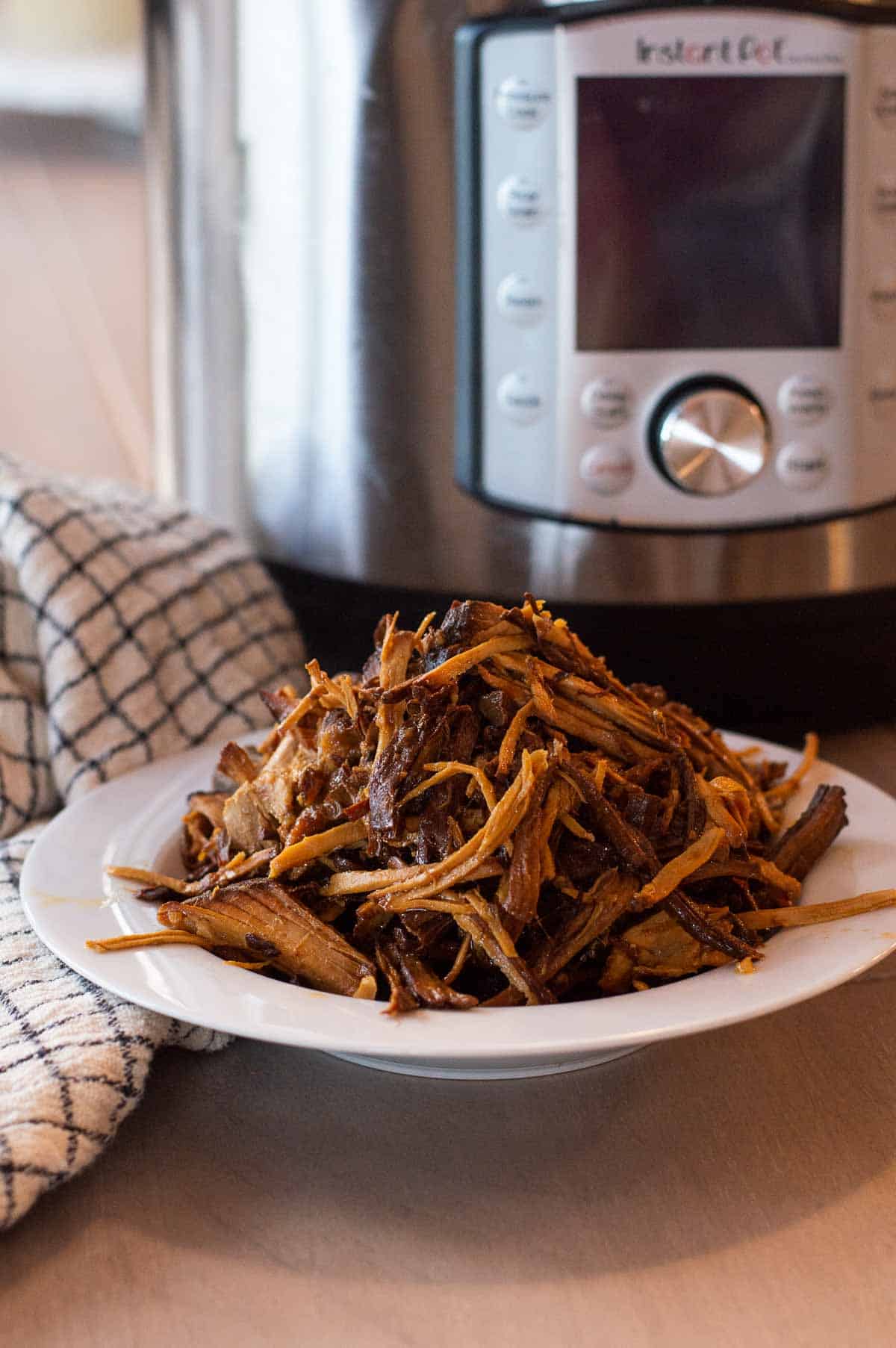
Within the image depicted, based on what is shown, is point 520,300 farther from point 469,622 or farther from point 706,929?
point 706,929

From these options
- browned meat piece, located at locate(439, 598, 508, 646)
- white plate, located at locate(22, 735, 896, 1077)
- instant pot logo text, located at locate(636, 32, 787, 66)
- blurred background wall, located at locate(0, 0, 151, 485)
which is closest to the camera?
white plate, located at locate(22, 735, 896, 1077)

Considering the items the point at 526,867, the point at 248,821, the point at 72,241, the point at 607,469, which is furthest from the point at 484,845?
the point at 72,241

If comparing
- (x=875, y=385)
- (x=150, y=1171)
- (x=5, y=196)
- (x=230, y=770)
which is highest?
(x=5, y=196)

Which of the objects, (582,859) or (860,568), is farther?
(860,568)

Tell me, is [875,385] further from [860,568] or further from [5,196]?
[5,196]

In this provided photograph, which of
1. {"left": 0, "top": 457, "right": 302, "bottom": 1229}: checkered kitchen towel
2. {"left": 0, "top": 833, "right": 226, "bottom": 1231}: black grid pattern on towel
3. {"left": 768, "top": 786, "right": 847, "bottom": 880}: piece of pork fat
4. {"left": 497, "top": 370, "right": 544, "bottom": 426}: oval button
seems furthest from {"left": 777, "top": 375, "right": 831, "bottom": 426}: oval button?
{"left": 0, "top": 833, "right": 226, "bottom": 1231}: black grid pattern on towel

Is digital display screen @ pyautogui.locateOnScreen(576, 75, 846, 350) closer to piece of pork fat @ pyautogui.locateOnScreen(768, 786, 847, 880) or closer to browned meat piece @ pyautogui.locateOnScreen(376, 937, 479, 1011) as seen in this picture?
piece of pork fat @ pyautogui.locateOnScreen(768, 786, 847, 880)

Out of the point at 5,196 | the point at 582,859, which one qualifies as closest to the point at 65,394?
the point at 5,196
